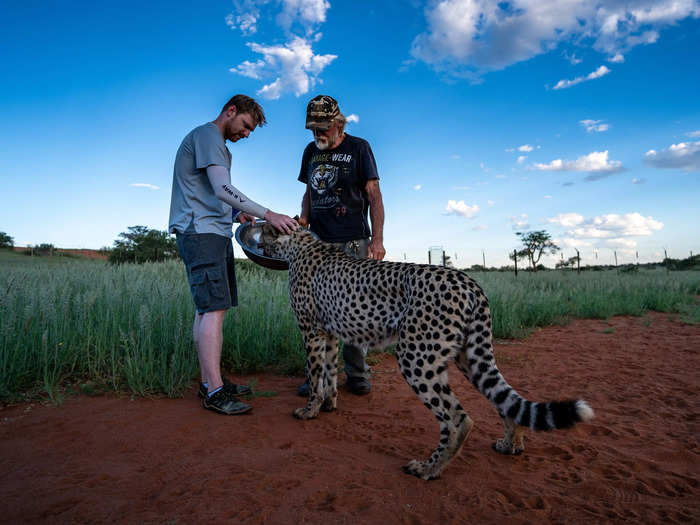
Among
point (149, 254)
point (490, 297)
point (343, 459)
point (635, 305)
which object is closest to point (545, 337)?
point (490, 297)

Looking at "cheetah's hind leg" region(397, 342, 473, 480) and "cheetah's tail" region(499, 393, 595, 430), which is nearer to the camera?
"cheetah's tail" region(499, 393, 595, 430)

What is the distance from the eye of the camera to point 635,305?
10.1 meters

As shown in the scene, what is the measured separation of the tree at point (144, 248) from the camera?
16.8 m

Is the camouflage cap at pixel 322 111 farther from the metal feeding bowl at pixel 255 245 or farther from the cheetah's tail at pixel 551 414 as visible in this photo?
the cheetah's tail at pixel 551 414

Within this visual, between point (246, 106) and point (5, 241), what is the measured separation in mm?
32469

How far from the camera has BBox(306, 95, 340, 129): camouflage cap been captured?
3818 mm

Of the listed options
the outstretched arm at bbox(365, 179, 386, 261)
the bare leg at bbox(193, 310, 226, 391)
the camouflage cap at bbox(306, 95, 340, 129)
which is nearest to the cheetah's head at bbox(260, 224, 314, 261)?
the outstretched arm at bbox(365, 179, 386, 261)

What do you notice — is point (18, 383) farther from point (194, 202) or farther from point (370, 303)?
point (370, 303)

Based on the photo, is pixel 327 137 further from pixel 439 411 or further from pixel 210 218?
pixel 439 411

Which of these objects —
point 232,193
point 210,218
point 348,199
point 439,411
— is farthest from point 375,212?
point 439,411

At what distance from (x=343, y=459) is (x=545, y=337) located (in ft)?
19.3

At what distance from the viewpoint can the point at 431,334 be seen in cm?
261

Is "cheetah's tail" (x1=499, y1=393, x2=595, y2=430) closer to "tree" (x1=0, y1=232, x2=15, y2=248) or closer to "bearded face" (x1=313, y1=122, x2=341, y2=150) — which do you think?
"bearded face" (x1=313, y1=122, x2=341, y2=150)

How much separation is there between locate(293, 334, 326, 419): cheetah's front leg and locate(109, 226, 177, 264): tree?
14791mm
